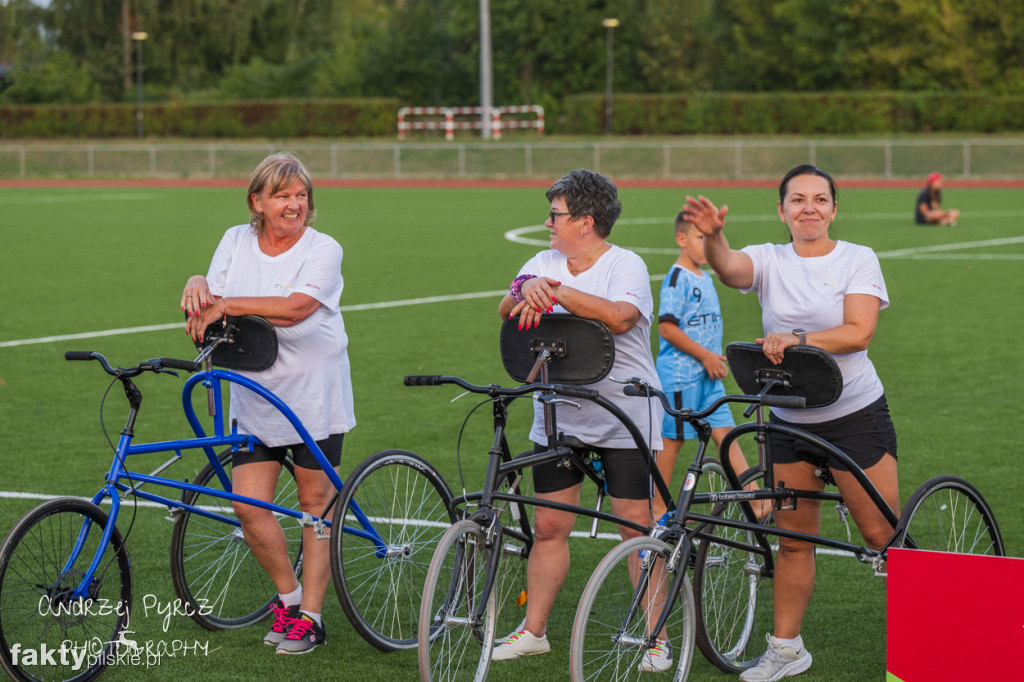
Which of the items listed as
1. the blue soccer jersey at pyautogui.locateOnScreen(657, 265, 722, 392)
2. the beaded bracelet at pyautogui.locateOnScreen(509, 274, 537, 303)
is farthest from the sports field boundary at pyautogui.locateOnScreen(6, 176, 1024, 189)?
the beaded bracelet at pyautogui.locateOnScreen(509, 274, 537, 303)

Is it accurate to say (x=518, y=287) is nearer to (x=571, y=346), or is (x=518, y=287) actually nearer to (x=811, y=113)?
(x=571, y=346)

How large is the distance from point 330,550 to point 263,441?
539 mm

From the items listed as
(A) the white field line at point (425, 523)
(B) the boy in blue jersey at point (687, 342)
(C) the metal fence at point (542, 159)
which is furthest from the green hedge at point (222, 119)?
(B) the boy in blue jersey at point (687, 342)

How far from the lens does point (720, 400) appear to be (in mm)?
4438

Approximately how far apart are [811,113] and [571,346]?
55.6m

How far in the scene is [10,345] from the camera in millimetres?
13047

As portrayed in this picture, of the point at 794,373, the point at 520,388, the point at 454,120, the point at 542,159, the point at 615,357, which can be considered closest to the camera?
the point at 520,388

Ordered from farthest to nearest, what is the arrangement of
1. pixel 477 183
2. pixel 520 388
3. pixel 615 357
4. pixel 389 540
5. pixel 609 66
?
pixel 609 66, pixel 477 183, pixel 389 540, pixel 615 357, pixel 520 388

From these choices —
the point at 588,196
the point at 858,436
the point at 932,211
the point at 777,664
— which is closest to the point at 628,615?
the point at 777,664

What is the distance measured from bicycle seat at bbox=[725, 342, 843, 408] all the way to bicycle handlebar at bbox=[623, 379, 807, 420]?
1.9 inches

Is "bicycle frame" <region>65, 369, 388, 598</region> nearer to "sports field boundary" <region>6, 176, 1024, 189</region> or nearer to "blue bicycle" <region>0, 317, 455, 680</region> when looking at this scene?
"blue bicycle" <region>0, 317, 455, 680</region>

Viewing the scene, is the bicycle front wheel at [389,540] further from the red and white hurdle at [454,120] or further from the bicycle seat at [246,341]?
the red and white hurdle at [454,120]

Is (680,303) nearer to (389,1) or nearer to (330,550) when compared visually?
(330,550)

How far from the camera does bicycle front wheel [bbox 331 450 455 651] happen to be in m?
5.11
